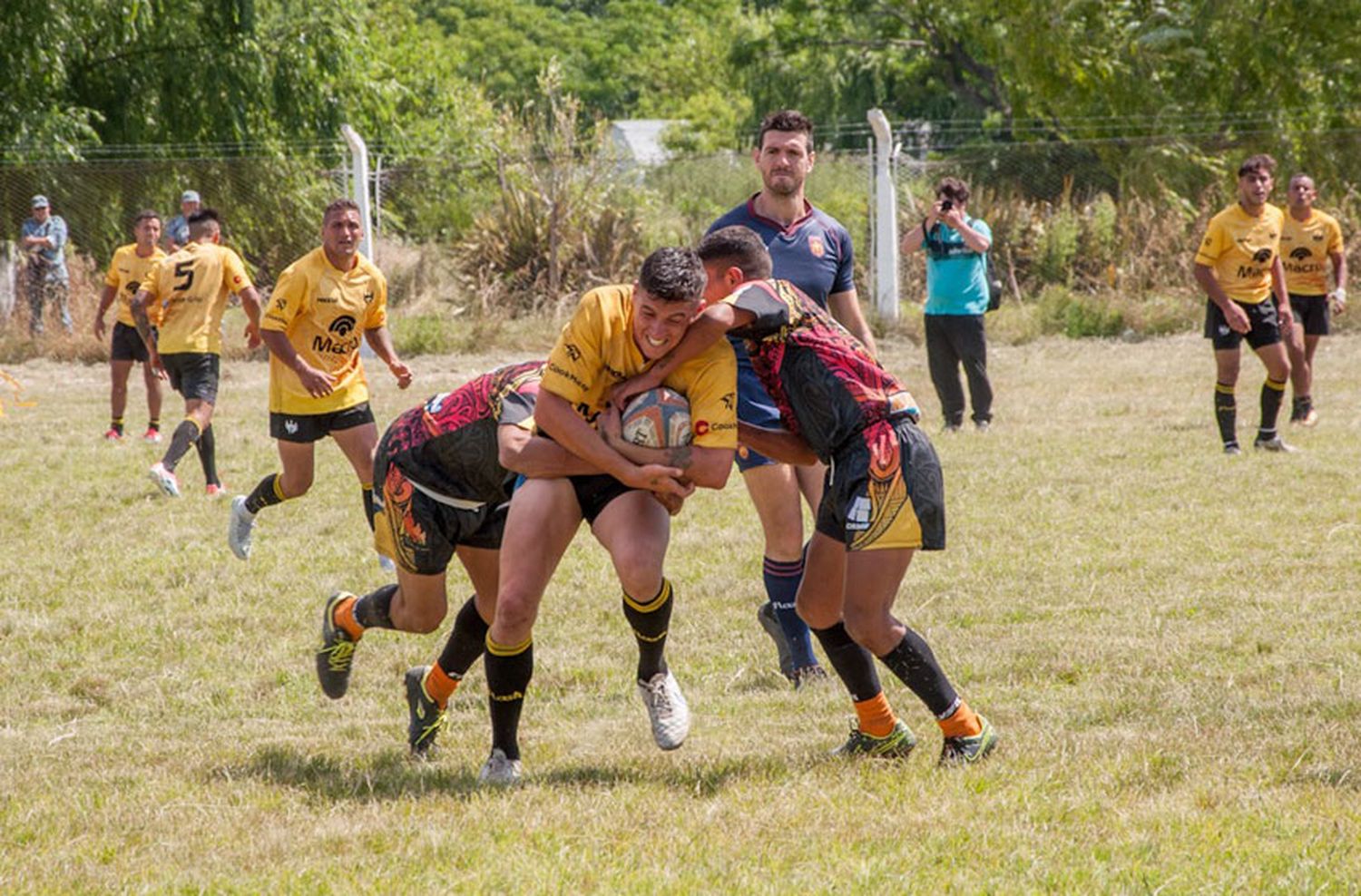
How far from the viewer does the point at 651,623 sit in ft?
17.5

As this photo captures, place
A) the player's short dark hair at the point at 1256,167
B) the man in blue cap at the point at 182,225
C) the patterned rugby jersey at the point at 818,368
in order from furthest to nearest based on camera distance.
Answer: the man in blue cap at the point at 182,225
the player's short dark hair at the point at 1256,167
the patterned rugby jersey at the point at 818,368

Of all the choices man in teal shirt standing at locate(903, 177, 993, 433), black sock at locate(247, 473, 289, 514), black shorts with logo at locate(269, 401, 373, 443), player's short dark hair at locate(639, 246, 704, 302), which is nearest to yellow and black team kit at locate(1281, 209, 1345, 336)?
man in teal shirt standing at locate(903, 177, 993, 433)

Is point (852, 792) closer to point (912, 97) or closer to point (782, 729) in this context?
point (782, 729)

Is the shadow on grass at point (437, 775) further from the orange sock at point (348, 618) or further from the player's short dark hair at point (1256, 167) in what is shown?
the player's short dark hair at point (1256, 167)

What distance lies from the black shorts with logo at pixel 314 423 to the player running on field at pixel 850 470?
13.3ft

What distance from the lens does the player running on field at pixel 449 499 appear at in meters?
5.25

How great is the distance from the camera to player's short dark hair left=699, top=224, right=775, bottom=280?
5.46 metres

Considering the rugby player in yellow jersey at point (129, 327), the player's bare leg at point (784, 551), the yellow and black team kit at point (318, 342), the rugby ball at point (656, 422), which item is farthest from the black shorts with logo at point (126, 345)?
the rugby ball at point (656, 422)

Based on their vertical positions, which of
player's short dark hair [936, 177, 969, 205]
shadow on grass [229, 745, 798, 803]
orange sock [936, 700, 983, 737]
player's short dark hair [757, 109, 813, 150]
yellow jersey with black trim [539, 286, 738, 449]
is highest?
player's short dark hair [757, 109, 813, 150]

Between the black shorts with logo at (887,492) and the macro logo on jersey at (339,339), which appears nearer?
the black shorts with logo at (887,492)

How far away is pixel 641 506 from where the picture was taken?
17.2ft

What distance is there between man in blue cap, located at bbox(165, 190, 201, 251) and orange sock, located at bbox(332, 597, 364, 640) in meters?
9.78

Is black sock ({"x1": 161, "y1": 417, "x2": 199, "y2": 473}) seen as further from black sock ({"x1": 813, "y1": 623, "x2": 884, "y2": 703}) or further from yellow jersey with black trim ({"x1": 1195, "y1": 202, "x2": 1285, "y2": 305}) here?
yellow jersey with black trim ({"x1": 1195, "y1": 202, "x2": 1285, "y2": 305})

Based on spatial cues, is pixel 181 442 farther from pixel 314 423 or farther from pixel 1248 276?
pixel 1248 276
